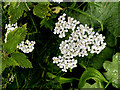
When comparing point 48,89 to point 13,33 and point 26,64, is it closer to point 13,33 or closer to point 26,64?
point 26,64

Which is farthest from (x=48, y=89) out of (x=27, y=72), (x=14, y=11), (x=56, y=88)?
(x=14, y=11)

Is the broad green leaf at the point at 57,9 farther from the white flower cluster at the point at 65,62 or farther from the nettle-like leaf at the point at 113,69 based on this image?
the nettle-like leaf at the point at 113,69

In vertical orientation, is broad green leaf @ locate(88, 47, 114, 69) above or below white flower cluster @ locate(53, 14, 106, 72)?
below

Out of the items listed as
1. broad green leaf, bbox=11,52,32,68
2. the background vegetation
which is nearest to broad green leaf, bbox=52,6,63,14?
the background vegetation

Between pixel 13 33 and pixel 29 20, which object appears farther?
pixel 29 20

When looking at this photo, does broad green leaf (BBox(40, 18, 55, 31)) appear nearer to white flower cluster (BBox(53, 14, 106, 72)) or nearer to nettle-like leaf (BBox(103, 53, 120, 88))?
white flower cluster (BBox(53, 14, 106, 72))

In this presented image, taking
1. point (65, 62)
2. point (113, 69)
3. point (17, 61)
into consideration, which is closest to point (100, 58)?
point (113, 69)

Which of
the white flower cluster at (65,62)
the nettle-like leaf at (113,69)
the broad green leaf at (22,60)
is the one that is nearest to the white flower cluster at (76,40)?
the white flower cluster at (65,62)
